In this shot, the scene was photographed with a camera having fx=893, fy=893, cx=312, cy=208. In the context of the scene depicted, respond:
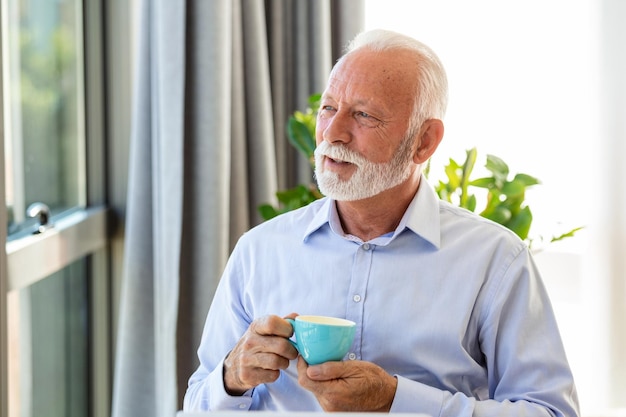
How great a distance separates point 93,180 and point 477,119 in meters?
1.34

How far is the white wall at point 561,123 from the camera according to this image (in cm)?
303

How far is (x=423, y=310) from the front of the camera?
1.67m

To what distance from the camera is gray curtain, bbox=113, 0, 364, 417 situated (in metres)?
2.66

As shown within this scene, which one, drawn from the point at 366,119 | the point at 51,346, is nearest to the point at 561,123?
the point at 366,119

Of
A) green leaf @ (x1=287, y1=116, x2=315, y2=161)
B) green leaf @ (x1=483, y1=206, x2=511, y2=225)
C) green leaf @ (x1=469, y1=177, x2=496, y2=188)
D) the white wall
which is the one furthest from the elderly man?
the white wall

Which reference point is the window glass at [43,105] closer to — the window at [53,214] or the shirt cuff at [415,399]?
the window at [53,214]

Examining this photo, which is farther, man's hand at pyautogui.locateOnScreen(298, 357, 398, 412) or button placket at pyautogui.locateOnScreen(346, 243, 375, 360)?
button placket at pyautogui.locateOnScreen(346, 243, 375, 360)

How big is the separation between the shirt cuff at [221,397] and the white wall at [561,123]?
5.63ft

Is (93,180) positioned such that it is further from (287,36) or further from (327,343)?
(327,343)

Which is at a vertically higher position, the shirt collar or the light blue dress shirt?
the shirt collar

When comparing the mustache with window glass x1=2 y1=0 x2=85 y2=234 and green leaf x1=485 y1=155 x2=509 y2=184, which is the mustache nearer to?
green leaf x1=485 y1=155 x2=509 y2=184

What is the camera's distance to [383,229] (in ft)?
5.79

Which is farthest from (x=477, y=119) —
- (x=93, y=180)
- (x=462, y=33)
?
(x=93, y=180)

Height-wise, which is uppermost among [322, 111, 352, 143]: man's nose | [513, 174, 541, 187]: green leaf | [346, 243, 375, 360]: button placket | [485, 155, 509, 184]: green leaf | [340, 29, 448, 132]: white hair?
[340, 29, 448, 132]: white hair
